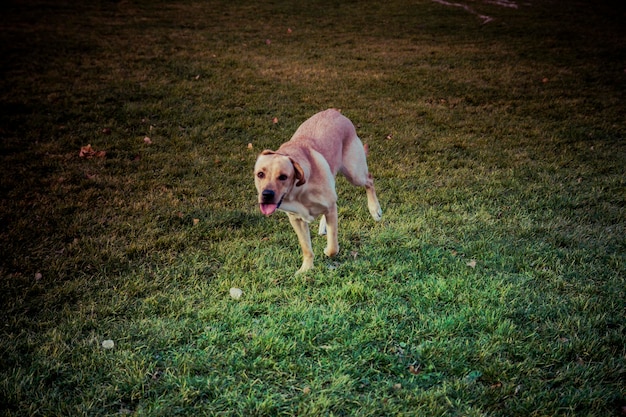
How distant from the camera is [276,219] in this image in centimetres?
545

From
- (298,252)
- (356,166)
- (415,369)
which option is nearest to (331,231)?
(298,252)

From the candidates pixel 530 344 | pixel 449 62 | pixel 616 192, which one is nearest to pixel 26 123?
pixel 530 344

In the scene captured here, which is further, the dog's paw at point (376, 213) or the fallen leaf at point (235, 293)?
the dog's paw at point (376, 213)

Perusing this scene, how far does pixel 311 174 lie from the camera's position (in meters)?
3.98

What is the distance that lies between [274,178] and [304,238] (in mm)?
1015

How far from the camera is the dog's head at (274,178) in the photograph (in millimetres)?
3453

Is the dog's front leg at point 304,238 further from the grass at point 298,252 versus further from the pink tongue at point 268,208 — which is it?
the pink tongue at point 268,208

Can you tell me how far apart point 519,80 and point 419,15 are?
888 centimetres

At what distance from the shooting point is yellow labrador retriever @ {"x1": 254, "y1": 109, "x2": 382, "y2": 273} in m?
3.52

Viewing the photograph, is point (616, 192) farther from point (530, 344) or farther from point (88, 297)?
point (88, 297)

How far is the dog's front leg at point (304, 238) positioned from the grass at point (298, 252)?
21 cm

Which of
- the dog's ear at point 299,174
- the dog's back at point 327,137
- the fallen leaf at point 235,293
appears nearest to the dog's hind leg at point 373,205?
the dog's back at point 327,137

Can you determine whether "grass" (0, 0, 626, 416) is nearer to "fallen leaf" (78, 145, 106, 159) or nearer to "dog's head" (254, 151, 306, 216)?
"fallen leaf" (78, 145, 106, 159)

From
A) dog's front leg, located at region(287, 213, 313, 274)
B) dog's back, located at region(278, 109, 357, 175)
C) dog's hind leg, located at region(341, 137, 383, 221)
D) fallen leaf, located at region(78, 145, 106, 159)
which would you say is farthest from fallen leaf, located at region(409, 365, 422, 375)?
fallen leaf, located at region(78, 145, 106, 159)
